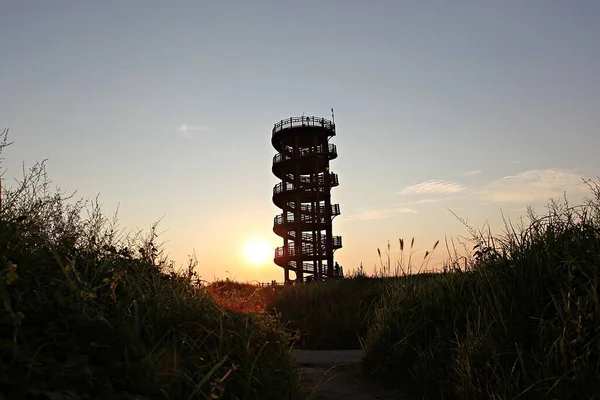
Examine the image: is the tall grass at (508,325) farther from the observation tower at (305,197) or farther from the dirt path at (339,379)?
the observation tower at (305,197)

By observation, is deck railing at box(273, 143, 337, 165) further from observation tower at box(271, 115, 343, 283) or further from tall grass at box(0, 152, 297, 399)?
tall grass at box(0, 152, 297, 399)

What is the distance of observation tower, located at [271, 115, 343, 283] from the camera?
138ft

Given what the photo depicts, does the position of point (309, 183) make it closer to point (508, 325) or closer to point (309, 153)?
point (309, 153)

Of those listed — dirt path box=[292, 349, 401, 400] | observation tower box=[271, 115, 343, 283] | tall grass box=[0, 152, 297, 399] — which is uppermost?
observation tower box=[271, 115, 343, 283]

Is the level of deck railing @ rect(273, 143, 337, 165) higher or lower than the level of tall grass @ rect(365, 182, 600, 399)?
higher

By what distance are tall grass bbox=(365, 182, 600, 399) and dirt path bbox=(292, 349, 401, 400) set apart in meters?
0.26

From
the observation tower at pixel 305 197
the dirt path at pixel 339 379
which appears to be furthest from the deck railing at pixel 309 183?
the dirt path at pixel 339 379

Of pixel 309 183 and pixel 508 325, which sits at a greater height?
pixel 309 183

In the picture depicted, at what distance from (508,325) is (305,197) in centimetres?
3832

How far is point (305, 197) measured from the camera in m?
43.7

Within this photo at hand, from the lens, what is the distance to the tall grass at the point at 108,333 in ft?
9.77

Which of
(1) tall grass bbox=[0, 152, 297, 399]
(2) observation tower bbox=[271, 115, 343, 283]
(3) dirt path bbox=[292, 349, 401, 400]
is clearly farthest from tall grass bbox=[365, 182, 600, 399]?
(2) observation tower bbox=[271, 115, 343, 283]

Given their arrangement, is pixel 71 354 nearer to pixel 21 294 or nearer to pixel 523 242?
pixel 21 294

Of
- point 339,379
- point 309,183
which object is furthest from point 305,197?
point 339,379
